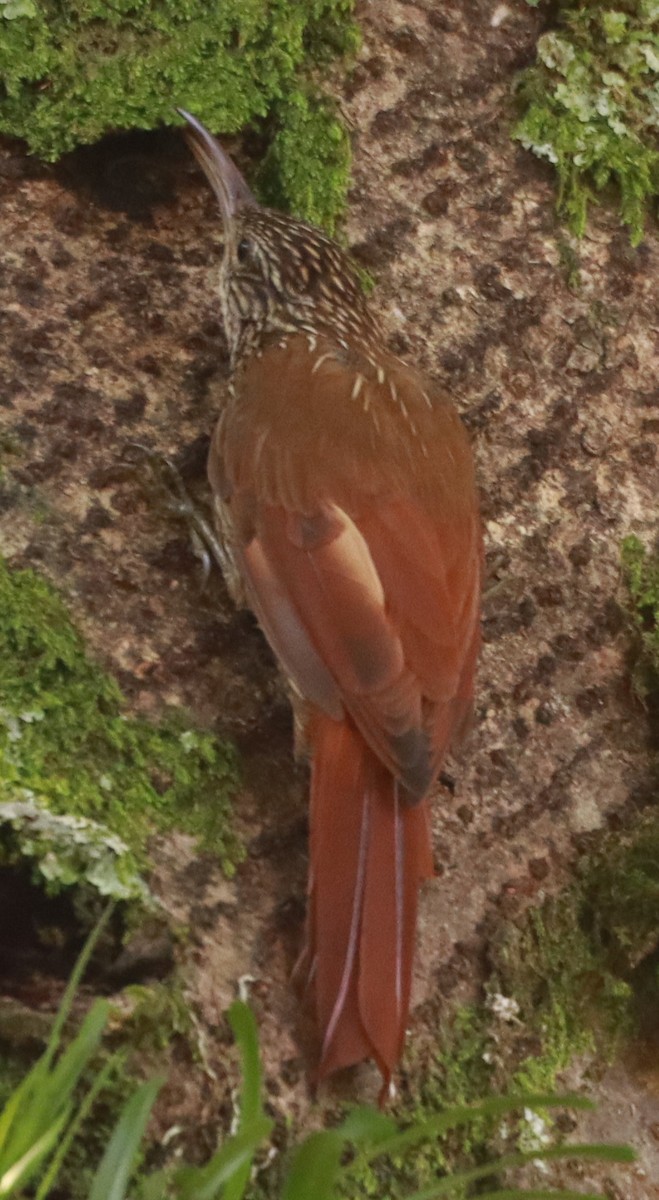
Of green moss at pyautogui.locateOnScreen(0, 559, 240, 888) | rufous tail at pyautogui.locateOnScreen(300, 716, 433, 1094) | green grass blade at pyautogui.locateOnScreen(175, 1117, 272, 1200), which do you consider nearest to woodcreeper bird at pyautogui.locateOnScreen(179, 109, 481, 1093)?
rufous tail at pyautogui.locateOnScreen(300, 716, 433, 1094)

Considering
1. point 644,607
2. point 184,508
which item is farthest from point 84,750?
point 644,607

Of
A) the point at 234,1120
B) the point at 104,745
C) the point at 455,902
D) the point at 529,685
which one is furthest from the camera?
the point at 529,685

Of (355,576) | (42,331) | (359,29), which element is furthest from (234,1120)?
(359,29)

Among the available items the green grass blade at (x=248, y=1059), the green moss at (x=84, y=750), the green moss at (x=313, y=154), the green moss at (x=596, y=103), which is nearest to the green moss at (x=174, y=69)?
the green moss at (x=313, y=154)

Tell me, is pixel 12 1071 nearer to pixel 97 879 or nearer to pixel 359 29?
pixel 97 879

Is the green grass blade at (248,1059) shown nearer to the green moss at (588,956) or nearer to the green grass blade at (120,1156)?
the green grass blade at (120,1156)

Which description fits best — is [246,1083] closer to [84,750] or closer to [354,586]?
[84,750]
